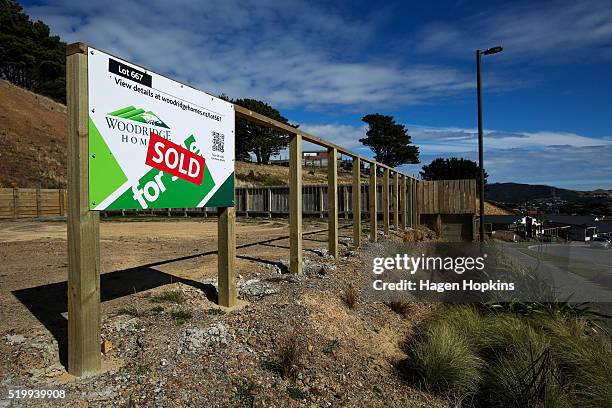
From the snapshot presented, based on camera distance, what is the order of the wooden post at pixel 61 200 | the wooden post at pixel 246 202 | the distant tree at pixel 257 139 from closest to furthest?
the wooden post at pixel 246 202, the wooden post at pixel 61 200, the distant tree at pixel 257 139

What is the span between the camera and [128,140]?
10.2 feet

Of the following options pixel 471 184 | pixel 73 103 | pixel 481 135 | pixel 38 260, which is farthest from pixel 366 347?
pixel 471 184

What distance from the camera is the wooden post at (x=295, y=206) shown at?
5.90 m

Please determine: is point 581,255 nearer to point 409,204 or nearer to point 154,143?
point 409,204

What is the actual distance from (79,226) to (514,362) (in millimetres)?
4393

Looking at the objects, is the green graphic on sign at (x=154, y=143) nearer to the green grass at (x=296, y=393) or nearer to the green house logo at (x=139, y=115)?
the green house logo at (x=139, y=115)

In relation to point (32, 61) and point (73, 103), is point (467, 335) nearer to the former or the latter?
point (73, 103)

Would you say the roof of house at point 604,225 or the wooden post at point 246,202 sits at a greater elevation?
the wooden post at point 246,202

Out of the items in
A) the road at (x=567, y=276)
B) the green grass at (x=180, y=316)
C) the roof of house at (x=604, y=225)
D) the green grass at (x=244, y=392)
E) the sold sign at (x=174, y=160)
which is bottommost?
the roof of house at (x=604, y=225)

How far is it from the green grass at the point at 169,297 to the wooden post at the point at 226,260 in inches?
16.8

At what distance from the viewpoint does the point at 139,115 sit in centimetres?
323

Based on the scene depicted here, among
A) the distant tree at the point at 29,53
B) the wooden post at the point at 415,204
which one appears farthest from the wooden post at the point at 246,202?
the distant tree at the point at 29,53

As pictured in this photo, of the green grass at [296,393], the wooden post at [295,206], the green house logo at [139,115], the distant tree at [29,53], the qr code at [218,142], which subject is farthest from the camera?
the distant tree at [29,53]

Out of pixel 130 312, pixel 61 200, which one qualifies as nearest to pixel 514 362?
pixel 130 312
